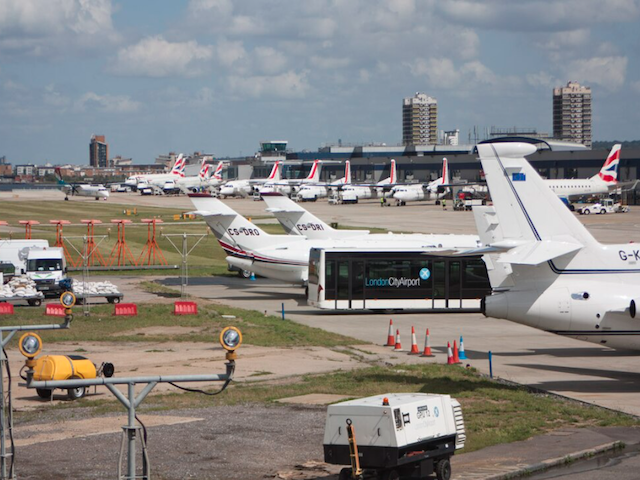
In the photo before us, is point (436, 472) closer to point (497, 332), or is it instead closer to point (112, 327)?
point (497, 332)

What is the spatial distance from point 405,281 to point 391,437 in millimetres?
31645

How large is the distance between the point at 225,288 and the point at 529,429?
40.2 m

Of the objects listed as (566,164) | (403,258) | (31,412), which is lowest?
(31,412)

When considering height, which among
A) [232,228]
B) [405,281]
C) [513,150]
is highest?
[513,150]

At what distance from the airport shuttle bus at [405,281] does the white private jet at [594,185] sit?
90.2 meters

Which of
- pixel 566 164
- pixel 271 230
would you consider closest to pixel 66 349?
pixel 271 230

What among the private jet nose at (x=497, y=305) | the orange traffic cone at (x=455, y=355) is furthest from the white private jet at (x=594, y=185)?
the private jet nose at (x=497, y=305)

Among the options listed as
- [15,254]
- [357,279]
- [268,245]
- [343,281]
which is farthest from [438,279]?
[15,254]

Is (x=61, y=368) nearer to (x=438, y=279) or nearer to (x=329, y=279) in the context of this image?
(x=329, y=279)

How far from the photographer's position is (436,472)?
66.4 feet

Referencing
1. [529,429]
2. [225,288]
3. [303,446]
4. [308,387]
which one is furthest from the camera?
[225,288]

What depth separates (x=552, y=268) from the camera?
3061 centimetres

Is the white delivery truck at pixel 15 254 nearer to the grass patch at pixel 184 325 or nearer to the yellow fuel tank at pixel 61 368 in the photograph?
the grass patch at pixel 184 325

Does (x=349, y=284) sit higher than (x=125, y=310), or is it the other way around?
(x=349, y=284)
